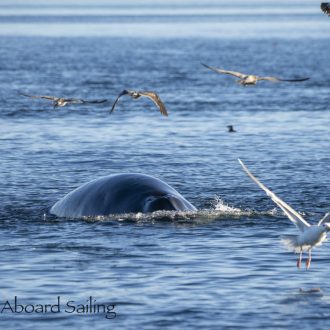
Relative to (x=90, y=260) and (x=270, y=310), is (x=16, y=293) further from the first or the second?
(x=270, y=310)

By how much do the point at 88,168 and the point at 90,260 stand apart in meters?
11.1

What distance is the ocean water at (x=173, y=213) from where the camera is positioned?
18156mm

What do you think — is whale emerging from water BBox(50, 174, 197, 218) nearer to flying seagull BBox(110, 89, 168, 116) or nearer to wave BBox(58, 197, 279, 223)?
wave BBox(58, 197, 279, 223)

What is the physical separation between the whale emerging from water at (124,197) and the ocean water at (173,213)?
234 mm

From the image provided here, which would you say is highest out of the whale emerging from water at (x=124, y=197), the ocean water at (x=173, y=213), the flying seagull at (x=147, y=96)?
the flying seagull at (x=147, y=96)

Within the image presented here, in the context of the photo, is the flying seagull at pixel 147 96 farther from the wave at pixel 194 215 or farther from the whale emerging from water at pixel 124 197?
the wave at pixel 194 215

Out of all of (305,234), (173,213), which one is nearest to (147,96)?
(173,213)

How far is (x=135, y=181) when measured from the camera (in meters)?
23.5

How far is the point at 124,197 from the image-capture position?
23.3 metres

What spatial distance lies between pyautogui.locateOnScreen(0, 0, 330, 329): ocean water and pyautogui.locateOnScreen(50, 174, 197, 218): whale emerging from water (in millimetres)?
234

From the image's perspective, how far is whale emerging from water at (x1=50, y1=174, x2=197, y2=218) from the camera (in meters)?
23.0

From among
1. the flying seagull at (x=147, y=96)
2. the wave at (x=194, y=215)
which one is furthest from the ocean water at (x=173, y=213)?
the flying seagull at (x=147, y=96)

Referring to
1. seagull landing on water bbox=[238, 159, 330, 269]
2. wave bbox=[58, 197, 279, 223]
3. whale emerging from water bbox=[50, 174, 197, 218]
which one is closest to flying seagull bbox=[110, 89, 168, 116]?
whale emerging from water bbox=[50, 174, 197, 218]

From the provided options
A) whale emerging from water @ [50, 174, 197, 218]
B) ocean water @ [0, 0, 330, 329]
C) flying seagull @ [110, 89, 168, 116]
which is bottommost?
ocean water @ [0, 0, 330, 329]
